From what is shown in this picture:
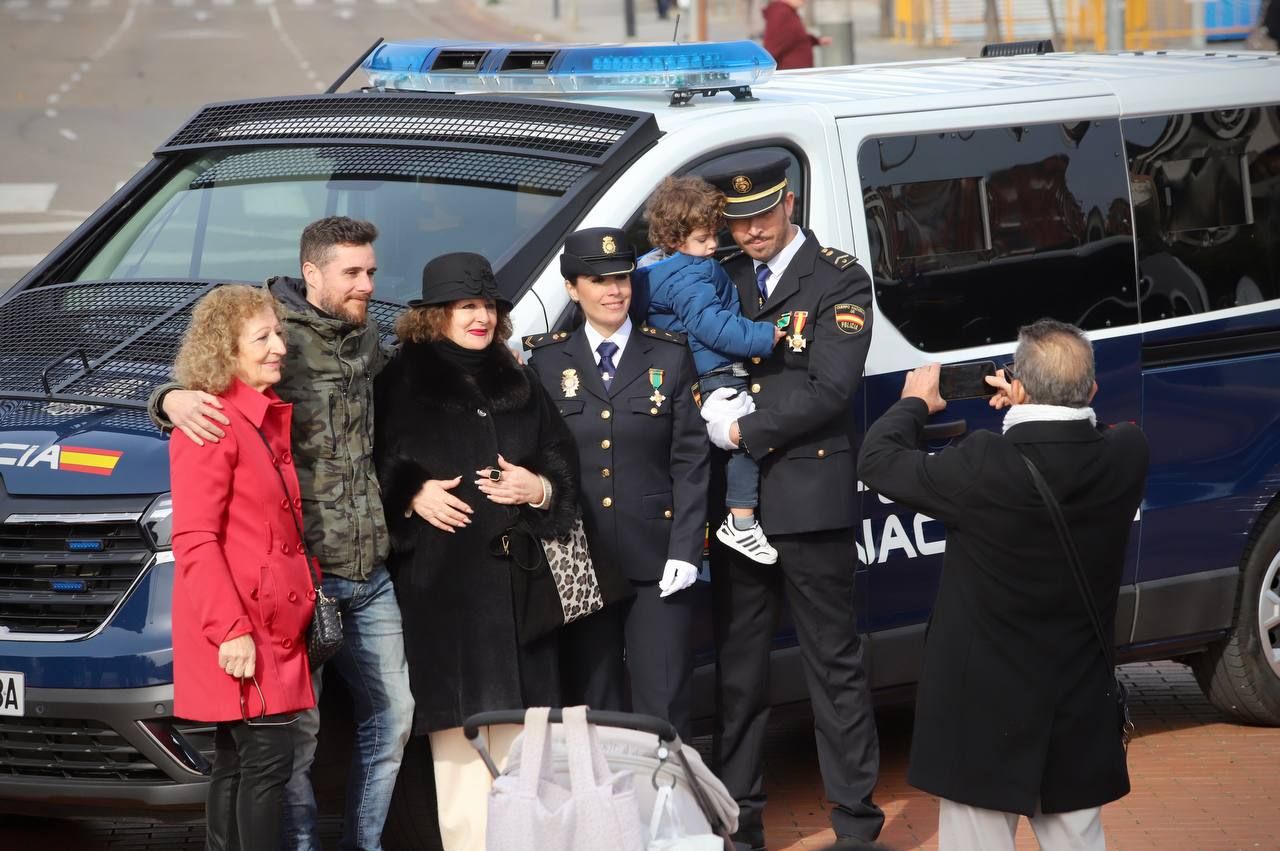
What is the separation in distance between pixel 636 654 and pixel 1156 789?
219 cm

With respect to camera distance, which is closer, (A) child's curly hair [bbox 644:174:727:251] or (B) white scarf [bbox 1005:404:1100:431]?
(B) white scarf [bbox 1005:404:1100:431]

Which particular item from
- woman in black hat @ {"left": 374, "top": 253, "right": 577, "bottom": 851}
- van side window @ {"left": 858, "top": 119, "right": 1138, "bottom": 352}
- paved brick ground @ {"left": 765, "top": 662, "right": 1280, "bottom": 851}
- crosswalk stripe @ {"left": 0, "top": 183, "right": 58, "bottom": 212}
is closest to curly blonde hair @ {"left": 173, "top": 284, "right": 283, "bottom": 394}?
woman in black hat @ {"left": 374, "top": 253, "right": 577, "bottom": 851}

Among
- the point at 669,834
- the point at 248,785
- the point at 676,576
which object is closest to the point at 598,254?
the point at 676,576

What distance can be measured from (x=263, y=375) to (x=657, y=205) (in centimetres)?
133

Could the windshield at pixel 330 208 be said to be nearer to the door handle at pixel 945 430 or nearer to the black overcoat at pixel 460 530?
the black overcoat at pixel 460 530

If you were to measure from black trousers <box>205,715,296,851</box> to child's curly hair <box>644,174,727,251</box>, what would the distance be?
1.72 metres

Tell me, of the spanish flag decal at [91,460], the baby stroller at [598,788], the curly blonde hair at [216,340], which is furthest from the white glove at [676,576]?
the spanish flag decal at [91,460]

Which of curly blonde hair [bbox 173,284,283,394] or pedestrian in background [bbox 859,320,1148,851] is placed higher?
curly blonde hair [bbox 173,284,283,394]

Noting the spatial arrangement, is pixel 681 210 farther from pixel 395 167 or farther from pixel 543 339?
pixel 395 167

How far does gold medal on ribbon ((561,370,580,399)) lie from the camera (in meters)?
4.98

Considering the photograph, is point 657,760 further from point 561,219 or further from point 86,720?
point 561,219

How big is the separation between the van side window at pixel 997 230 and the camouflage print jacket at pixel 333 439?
1.79m

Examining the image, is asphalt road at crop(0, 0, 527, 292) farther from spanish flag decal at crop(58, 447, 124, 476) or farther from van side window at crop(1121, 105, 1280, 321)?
spanish flag decal at crop(58, 447, 124, 476)

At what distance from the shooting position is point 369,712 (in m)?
4.73
